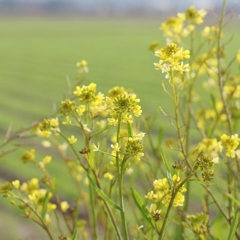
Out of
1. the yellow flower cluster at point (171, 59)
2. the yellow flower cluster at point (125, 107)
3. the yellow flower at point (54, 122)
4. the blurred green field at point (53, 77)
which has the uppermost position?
the blurred green field at point (53, 77)

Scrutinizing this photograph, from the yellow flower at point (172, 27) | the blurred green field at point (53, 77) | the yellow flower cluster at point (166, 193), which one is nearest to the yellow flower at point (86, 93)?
the yellow flower cluster at point (166, 193)

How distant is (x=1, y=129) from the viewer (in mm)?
6816

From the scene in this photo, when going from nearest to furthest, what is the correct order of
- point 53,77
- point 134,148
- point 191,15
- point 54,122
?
point 134,148 → point 54,122 → point 191,15 → point 53,77

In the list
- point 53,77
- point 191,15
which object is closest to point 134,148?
point 191,15

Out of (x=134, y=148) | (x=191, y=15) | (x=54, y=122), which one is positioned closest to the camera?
(x=134, y=148)

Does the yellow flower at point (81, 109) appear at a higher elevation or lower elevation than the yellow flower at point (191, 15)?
lower

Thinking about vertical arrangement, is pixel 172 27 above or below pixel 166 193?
above

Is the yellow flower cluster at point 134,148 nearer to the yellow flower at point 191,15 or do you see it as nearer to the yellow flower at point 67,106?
the yellow flower at point 67,106

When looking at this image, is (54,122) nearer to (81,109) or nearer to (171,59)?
(81,109)

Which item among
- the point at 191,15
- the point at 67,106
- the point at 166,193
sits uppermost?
the point at 191,15

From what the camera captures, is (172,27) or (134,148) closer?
(134,148)

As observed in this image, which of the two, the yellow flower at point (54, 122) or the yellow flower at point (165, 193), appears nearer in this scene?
the yellow flower at point (165, 193)

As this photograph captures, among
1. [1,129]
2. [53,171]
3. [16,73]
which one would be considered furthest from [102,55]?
[53,171]

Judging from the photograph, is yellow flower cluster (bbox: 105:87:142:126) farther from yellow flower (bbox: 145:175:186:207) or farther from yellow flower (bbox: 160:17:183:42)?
yellow flower (bbox: 160:17:183:42)
